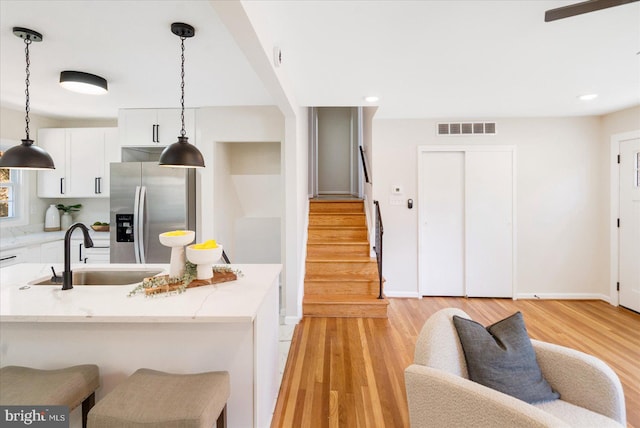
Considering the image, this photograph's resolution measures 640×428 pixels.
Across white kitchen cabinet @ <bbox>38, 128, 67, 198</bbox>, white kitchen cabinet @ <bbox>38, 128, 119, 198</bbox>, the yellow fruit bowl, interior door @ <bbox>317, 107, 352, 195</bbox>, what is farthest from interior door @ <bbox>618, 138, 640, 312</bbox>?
white kitchen cabinet @ <bbox>38, 128, 67, 198</bbox>

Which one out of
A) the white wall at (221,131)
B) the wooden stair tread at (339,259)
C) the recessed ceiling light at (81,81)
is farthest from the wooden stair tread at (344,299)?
the recessed ceiling light at (81,81)

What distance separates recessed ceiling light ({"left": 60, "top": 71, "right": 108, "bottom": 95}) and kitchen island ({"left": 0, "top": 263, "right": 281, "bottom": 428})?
77.5 inches

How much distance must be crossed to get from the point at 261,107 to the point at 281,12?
206cm

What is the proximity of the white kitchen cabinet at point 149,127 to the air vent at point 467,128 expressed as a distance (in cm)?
334

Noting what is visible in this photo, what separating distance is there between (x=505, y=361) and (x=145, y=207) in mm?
3683

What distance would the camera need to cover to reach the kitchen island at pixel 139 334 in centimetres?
136

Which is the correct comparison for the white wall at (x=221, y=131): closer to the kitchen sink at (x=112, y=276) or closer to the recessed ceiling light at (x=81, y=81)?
the recessed ceiling light at (x=81, y=81)

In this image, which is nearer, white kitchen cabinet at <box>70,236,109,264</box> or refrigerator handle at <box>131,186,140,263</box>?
refrigerator handle at <box>131,186,140,263</box>

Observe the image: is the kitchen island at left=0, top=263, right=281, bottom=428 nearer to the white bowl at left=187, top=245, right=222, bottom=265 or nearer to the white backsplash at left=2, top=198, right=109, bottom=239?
the white bowl at left=187, top=245, right=222, bottom=265

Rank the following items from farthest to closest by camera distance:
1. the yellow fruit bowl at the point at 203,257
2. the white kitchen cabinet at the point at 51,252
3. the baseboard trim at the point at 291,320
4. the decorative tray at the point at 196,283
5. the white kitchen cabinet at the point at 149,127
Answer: the white kitchen cabinet at the point at 149,127
the white kitchen cabinet at the point at 51,252
the baseboard trim at the point at 291,320
the yellow fruit bowl at the point at 203,257
the decorative tray at the point at 196,283

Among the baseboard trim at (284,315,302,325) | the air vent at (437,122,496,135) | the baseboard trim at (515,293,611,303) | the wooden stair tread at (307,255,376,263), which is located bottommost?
the baseboard trim at (284,315,302,325)

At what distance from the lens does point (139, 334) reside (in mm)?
1488

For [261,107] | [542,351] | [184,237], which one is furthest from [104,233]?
[542,351]

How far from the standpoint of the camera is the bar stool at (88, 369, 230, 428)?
1.10 metres
